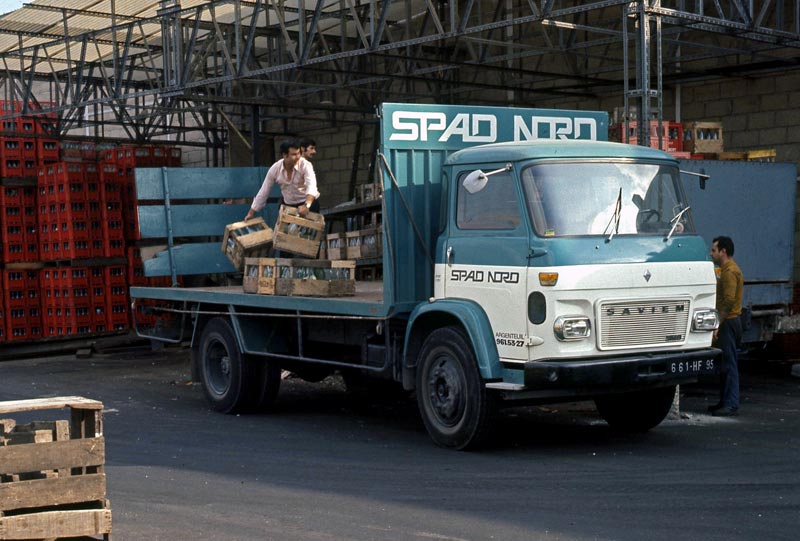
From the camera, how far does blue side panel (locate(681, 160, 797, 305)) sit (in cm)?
1284

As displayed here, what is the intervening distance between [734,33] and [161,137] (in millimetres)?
20278

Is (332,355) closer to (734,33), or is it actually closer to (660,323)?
(660,323)

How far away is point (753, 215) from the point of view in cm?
1324

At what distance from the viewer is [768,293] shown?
13.1 metres

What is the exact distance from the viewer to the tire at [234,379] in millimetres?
12328

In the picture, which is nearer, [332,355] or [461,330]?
[461,330]

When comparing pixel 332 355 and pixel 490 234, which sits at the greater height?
pixel 490 234

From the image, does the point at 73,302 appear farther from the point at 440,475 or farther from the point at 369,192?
the point at 440,475

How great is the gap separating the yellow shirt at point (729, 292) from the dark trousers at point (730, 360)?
11 cm

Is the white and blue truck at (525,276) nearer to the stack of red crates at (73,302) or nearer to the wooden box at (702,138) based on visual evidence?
the wooden box at (702,138)

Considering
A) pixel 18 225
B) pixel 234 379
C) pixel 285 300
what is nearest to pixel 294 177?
pixel 285 300

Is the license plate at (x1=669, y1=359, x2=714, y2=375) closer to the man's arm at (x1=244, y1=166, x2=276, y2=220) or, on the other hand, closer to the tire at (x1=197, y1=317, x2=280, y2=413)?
the tire at (x1=197, y1=317, x2=280, y2=413)

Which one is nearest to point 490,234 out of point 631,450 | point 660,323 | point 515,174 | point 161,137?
point 515,174

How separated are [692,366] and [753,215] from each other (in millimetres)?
4358
